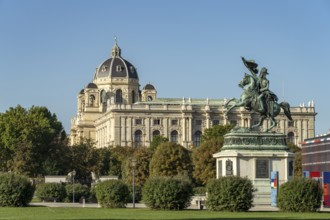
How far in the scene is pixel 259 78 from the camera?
2488 inches

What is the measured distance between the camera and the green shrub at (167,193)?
177 feet

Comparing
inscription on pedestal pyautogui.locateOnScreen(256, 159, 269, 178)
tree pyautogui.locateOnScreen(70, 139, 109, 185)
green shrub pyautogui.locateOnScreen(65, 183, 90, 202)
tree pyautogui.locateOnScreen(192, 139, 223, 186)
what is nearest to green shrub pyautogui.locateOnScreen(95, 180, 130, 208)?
inscription on pedestal pyautogui.locateOnScreen(256, 159, 269, 178)

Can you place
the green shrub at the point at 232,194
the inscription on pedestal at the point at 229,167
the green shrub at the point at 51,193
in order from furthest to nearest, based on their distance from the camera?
the green shrub at the point at 51,193, the inscription on pedestal at the point at 229,167, the green shrub at the point at 232,194

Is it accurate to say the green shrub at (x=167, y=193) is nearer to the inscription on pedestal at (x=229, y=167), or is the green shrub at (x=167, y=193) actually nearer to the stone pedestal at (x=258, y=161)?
the stone pedestal at (x=258, y=161)

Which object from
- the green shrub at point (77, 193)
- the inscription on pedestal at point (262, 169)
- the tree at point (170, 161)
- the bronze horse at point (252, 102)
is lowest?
the green shrub at point (77, 193)

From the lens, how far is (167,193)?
177ft

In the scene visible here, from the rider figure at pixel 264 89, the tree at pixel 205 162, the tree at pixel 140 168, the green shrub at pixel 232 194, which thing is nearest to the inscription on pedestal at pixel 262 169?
the rider figure at pixel 264 89

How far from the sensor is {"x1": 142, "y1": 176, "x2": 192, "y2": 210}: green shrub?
54.0m

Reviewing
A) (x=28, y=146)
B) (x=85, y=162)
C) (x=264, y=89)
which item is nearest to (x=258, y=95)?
(x=264, y=89)

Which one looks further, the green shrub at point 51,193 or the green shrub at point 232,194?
the green shrub at point 51,193

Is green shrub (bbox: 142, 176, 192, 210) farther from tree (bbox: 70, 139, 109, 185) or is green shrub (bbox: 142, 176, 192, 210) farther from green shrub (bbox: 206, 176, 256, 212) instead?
tree (bbox: 70, 139, 109, 185)

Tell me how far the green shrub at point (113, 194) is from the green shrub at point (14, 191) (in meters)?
4.64

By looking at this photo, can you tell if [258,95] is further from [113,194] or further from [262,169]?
[113,194]

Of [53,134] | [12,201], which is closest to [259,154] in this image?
[12,201]
